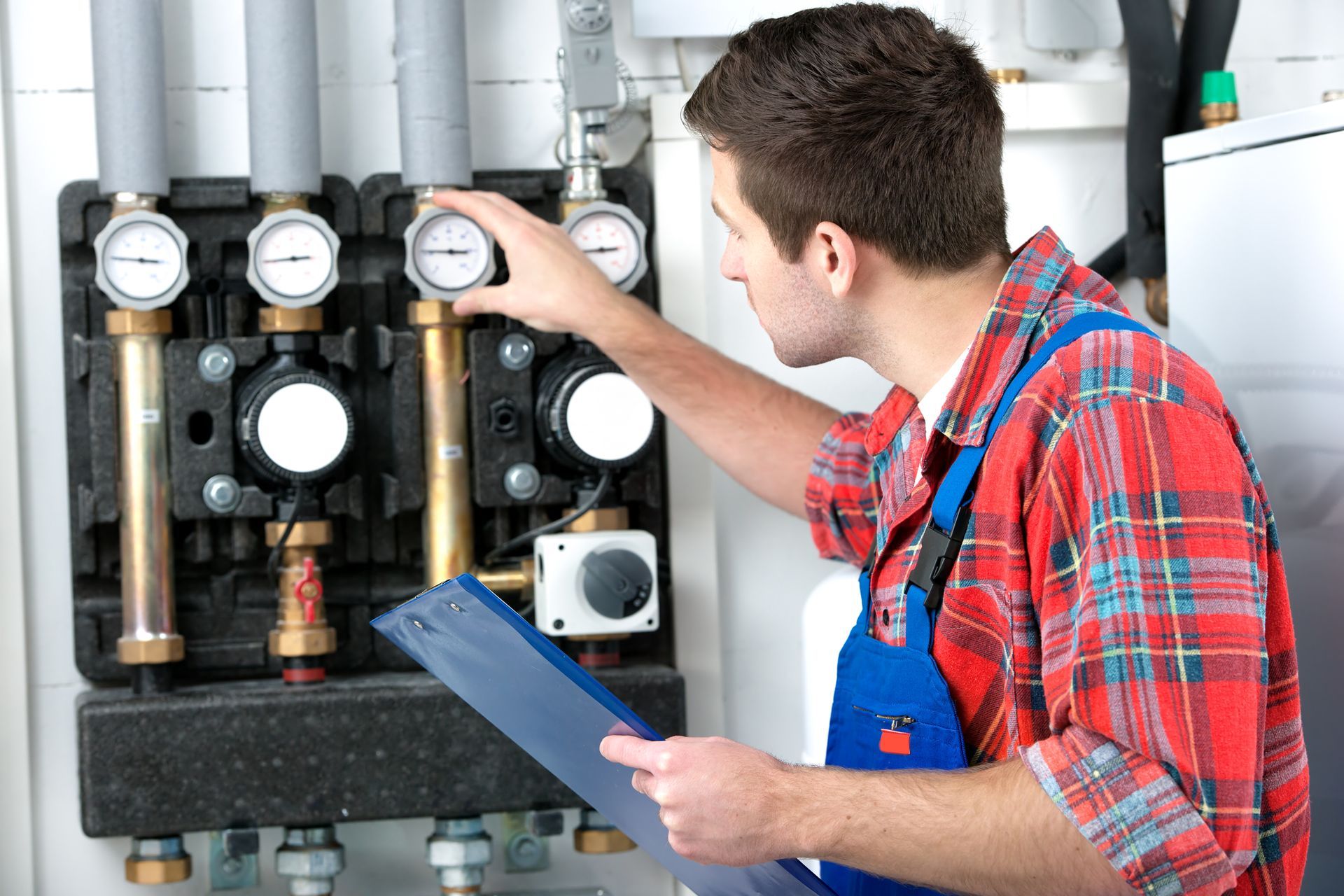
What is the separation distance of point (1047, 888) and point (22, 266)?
4.00 feet

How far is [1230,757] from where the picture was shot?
77cm

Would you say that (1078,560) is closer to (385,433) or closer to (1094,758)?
(1094,758)

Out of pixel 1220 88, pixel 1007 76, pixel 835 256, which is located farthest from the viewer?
pixel 1007 76

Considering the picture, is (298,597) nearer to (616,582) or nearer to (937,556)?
(616,582)

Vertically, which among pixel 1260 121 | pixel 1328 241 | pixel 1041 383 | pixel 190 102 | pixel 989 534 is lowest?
pixel 989 534

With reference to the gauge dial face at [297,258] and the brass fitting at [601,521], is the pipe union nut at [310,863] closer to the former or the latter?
the brass fitting at [601,521]

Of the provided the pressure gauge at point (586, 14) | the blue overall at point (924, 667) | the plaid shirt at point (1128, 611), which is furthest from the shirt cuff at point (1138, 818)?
the pressure gauge at point (586, 14)

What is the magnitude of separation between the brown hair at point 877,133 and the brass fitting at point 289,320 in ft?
1.85

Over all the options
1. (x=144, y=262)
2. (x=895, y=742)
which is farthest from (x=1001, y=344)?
(x=144, y=262)

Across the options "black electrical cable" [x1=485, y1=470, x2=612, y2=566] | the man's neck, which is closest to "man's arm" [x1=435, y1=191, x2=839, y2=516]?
"black electrical cable" [x1=485, y1=470, x2=612, y2=566]

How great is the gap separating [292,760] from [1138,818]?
880 mm

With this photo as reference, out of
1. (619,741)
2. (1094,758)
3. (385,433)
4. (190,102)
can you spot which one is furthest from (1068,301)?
(190,102)

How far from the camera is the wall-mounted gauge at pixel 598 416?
1.39 meters

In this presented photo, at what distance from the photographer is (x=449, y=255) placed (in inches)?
55.0
